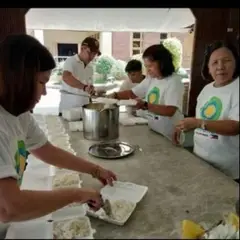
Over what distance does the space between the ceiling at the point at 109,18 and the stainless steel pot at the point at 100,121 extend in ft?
1.61

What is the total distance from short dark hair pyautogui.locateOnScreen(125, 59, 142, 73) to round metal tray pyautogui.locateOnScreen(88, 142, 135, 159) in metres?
0.37

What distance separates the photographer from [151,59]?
0.71 meters

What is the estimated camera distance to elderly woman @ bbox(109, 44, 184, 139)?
0.68m

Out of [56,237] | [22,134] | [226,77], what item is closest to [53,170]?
[22,134]

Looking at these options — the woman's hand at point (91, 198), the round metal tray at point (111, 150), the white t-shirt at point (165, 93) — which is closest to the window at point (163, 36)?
the white t-shirt at point (165, 93)

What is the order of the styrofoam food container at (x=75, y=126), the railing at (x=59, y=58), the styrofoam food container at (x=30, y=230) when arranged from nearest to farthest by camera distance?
the styrofoam food container at (x=30, y=230) → the railing at (x=59, y=58) → the styrofoam food container at (x=75, y=126)

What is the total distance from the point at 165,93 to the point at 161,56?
0.46ft

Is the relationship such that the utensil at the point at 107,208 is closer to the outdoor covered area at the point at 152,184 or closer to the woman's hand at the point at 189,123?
the outdoor covered area at the point at 152,184

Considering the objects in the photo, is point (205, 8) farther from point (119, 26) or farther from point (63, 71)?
point (63, 71)

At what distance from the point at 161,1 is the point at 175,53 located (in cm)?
15

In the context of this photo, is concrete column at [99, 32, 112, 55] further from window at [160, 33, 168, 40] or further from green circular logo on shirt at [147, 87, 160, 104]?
green circular logo on shirt at [147, 87, 160, 104]

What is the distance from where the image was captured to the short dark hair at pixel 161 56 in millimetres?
654

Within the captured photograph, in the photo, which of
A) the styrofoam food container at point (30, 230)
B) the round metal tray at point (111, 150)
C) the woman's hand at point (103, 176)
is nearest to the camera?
the styrofoam food container at point (30, 230)

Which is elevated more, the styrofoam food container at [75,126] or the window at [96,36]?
the window at [96,36]
